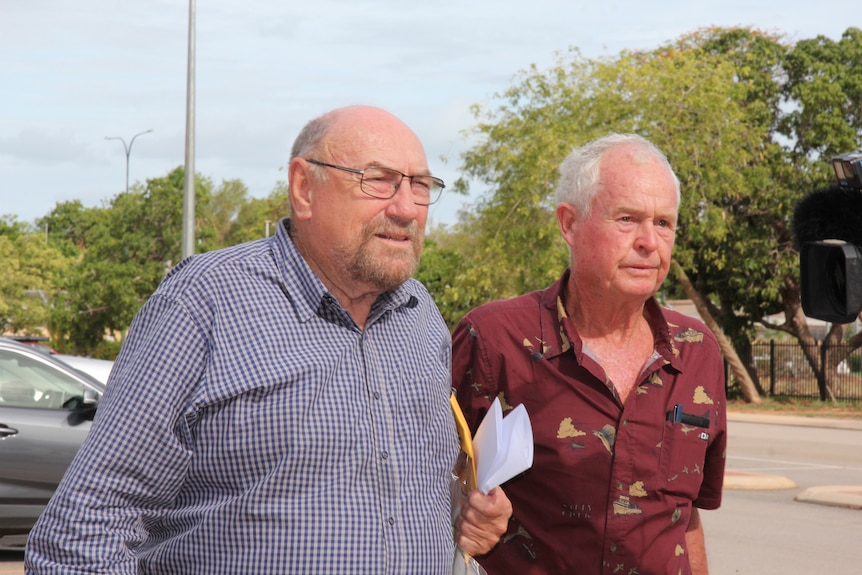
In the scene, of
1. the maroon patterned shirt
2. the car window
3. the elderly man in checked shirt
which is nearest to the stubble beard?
the elderly man in checked shirt

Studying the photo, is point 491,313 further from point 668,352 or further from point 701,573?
point 701,573

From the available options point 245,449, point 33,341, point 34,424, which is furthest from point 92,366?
point 33,341

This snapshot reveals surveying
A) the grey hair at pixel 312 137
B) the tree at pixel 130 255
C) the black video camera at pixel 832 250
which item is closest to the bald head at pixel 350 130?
the grey hair at pixel 312 137

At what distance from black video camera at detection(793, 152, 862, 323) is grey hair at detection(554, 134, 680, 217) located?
0.51 meters

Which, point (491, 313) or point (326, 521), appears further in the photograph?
point (491, 313)

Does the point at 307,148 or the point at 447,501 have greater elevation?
the point at 307,148

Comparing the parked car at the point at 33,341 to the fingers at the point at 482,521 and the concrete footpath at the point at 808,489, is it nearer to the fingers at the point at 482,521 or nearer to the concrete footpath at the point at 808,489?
the fingers at the point at 482,521

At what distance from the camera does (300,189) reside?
2705mm

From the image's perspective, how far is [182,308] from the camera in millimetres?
2375

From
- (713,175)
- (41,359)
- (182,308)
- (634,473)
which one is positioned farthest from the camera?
(713,175)

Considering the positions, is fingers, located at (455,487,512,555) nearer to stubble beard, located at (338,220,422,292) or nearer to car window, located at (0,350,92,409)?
stubble beard, located at (338,220,422,292)

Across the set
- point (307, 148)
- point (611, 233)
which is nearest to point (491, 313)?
point (611, 233)

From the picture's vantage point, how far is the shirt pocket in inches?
124

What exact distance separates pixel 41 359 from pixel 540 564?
6.21m
